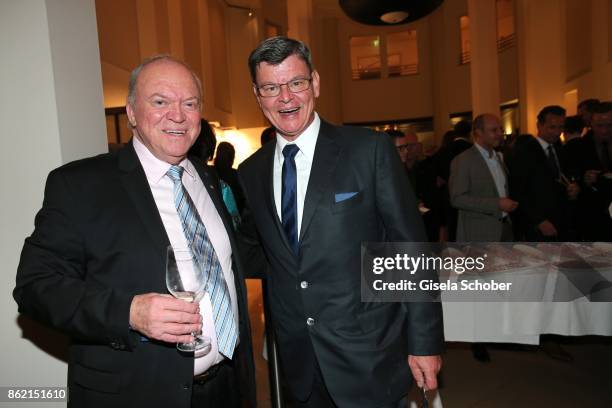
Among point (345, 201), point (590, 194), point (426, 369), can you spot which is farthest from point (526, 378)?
point (345, 201)

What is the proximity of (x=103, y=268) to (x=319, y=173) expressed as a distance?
0.77 meters

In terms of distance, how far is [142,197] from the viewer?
1487mm

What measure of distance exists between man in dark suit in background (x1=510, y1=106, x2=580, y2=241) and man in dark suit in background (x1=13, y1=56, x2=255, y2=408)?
2906mm

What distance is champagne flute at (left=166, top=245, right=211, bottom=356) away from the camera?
1267mm

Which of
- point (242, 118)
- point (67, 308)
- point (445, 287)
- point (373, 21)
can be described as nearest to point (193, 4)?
point (242, 118)

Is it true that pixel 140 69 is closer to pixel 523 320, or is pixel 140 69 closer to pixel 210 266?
pixel 210 266

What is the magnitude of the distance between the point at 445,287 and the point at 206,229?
Answer: 1.54 metres

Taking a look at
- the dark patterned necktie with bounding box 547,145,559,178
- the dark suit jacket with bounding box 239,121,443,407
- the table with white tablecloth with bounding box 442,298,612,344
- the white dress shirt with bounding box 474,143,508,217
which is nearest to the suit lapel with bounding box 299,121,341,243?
the dark suit jacket with bounding box 239,121,443,407

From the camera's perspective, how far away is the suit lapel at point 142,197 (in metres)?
1.45

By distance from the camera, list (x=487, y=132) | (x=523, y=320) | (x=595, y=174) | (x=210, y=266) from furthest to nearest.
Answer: (x=487, y=132) < (x=595, y=174) < (x=523, y=320) < (x=210, y=266)

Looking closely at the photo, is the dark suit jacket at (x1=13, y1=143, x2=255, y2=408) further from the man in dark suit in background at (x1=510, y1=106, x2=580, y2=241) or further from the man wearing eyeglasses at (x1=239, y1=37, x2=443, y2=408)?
the man in dark suit in background at (x1=510, y1=106, x2=580, y2=241)

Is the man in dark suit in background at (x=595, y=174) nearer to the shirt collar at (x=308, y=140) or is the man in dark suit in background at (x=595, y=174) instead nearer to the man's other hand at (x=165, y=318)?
the shirt collar at (x=308, y=140)

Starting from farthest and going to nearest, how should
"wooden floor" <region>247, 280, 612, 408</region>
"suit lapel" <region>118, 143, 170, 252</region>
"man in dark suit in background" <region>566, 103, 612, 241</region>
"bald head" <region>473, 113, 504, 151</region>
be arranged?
"bald head" <region>473, 113, 504, 151</region>
"man in dark suit in background" <region>566, 103, 612, 241</region>
"wooden floor" <region>247, 280, 612, 408</region>
"suit lapel" <region>118, 143, 170, 252</region>

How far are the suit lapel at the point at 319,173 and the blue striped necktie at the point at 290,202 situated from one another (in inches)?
1.9
